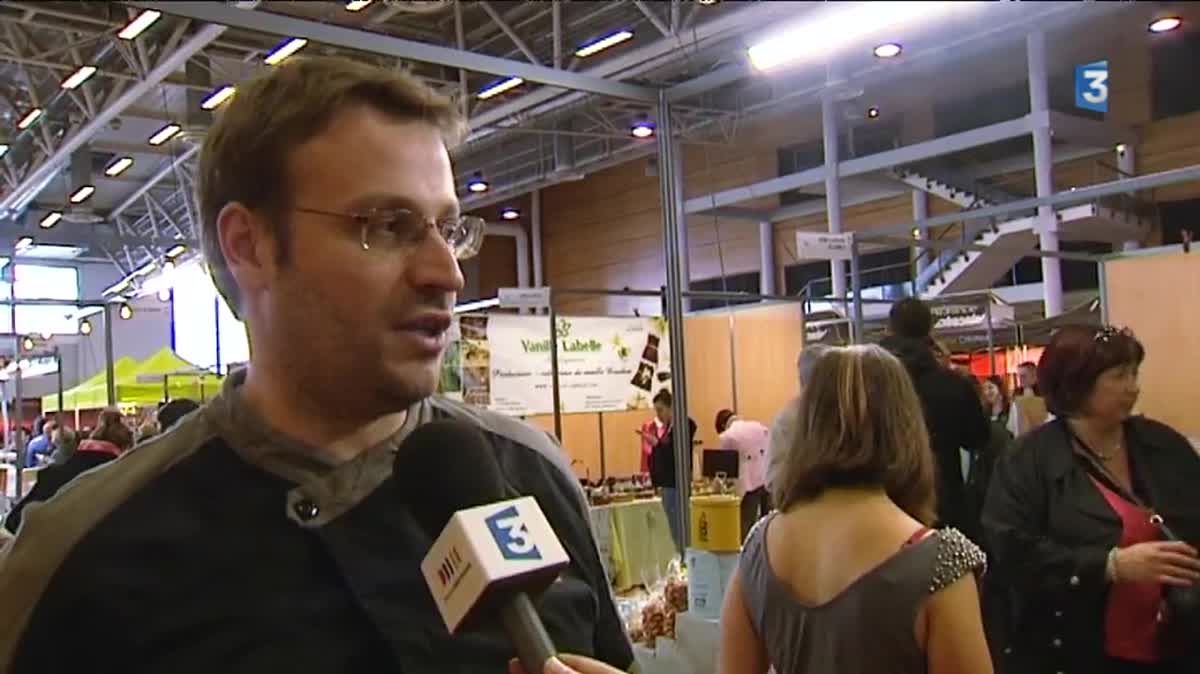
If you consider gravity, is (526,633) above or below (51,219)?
below

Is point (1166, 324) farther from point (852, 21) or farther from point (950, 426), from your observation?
point (852, 21)

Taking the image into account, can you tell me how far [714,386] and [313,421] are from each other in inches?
383

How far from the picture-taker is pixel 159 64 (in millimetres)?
9695

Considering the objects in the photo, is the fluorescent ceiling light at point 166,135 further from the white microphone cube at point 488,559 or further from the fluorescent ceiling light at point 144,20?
the white microphone cube at point 488,559

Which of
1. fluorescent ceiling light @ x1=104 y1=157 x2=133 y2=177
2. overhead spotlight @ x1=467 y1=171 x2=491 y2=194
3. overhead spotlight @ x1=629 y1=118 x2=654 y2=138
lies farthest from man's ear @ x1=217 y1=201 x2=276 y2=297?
overhead spotlight @ x1=467 y1=171 x2=491 y2=194

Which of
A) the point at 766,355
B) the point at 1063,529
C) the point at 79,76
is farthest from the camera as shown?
the point at 766,355

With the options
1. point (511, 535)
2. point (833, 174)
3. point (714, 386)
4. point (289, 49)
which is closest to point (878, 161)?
point (833, 174)

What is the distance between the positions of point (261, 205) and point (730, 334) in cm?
960

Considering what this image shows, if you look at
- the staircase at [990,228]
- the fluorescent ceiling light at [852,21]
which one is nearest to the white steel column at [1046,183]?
the staircase at [990,228]

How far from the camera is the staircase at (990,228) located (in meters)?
12.2

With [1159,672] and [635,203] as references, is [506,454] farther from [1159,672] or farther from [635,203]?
[635,203]

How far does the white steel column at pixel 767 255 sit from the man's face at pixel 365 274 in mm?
16599

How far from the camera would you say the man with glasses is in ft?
3.06

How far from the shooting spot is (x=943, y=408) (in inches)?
146
